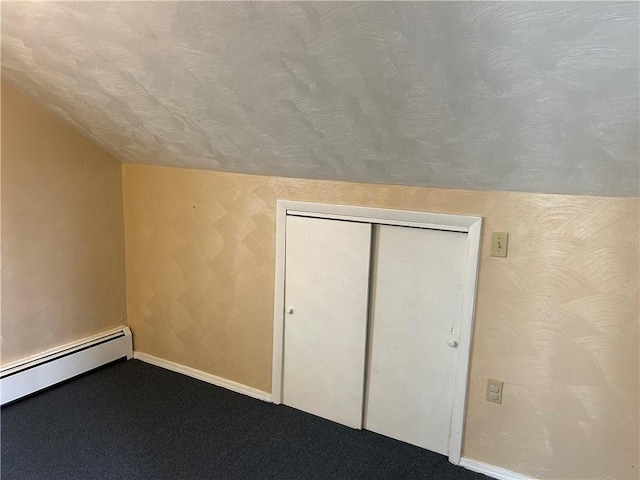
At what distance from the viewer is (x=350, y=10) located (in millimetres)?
1413

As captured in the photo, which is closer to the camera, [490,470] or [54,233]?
[490,470]

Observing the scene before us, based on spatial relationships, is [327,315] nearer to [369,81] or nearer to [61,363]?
[369,81]

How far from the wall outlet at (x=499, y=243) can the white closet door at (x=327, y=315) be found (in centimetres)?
60

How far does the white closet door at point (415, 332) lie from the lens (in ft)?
7.47

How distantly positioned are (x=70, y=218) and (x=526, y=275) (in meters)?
2.63

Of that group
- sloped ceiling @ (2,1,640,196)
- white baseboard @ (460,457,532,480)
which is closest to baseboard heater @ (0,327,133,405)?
sloped ceiling @ (2,1,640,196)

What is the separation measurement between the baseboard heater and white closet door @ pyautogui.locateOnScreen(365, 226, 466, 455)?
182 centimetres

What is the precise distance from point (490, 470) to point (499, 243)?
1.08m

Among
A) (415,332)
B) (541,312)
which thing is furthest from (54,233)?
(541,312)

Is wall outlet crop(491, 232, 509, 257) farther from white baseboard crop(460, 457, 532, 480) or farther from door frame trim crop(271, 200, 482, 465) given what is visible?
white baseboard crop(460, 457, 532, 480)

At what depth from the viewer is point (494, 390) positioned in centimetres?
220

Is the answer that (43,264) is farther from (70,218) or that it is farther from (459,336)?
(459,336)

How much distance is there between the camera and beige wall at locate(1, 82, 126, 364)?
2.68m

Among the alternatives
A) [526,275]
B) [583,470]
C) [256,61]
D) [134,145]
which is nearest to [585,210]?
[526,275]
